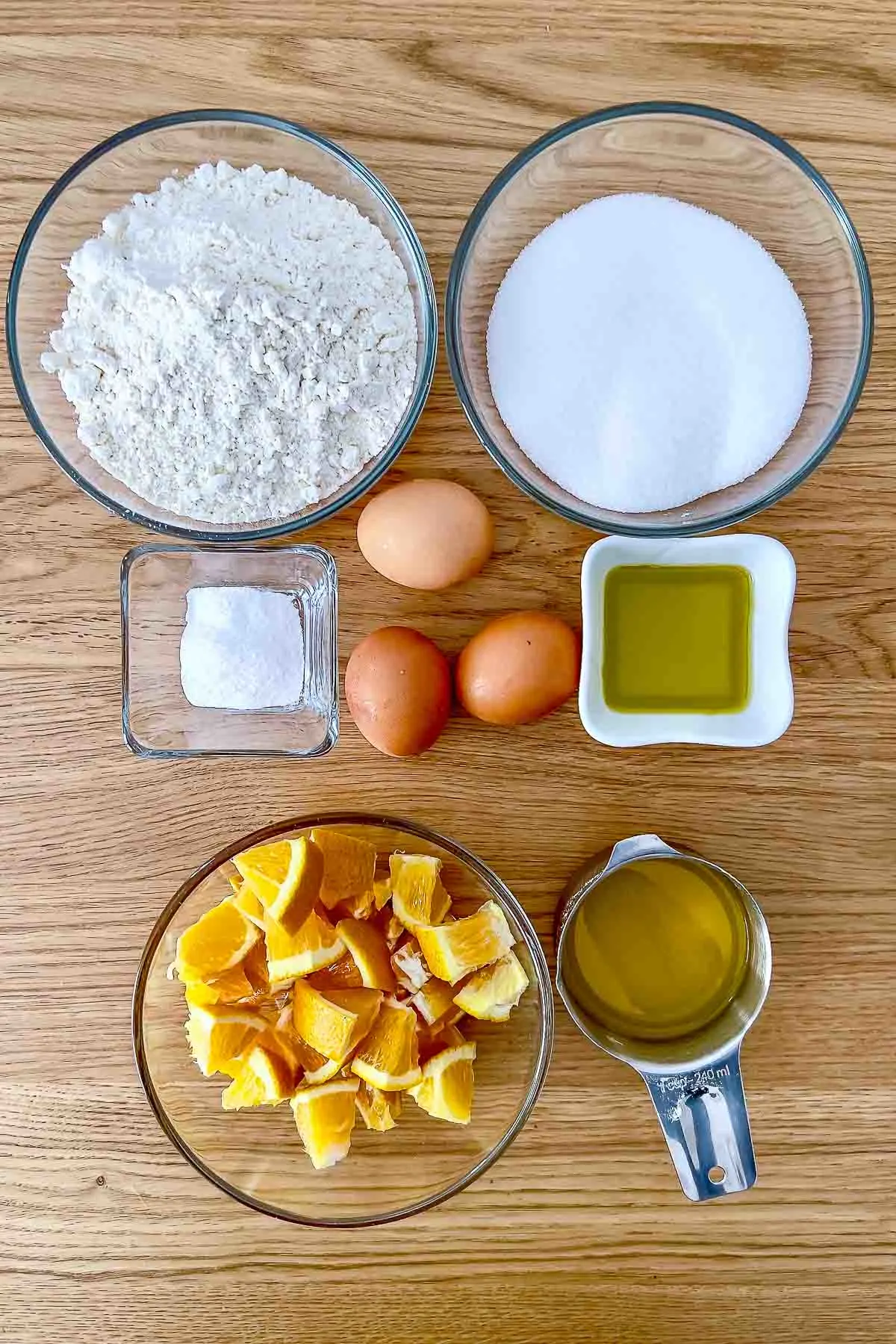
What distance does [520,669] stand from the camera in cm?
86

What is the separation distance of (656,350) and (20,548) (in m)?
0.67

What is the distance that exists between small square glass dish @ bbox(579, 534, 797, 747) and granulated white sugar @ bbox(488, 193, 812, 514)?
0.19 ft

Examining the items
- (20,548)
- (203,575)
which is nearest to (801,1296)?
(203,575)

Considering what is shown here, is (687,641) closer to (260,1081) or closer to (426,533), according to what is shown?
(426,533)

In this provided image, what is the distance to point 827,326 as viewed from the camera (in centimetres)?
89

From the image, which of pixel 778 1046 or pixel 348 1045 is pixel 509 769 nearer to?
pixel 348 1045

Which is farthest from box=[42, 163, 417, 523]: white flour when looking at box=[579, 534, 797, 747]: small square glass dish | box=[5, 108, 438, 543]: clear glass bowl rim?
box=[579, 534, 797, 747]: small square glass dish

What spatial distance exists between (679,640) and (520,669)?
183 mm

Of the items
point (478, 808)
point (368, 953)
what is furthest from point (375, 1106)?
point (478, 808)

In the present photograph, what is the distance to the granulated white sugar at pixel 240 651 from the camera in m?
0.86

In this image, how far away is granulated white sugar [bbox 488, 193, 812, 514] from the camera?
0.86 metres

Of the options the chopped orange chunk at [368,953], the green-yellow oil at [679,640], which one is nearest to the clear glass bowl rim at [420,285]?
the green-yellow oil at [679,640]

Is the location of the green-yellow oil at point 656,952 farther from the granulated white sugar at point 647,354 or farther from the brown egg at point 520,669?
the granulated white sugar at point 647,354

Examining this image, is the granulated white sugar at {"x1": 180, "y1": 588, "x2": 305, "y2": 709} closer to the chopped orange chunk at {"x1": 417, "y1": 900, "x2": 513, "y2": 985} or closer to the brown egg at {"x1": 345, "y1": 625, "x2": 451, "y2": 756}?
the brown egg at {"x1": 345, "y1": 625, "x2": 451, "y2": 756}
